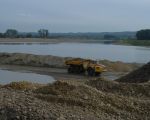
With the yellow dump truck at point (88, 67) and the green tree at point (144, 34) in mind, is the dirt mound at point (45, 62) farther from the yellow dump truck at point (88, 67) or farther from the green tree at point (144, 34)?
the green tree at point (144, 34)

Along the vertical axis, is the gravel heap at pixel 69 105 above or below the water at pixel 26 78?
above

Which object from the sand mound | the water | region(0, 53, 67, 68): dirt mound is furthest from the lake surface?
the sand mound

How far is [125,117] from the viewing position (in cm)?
1037

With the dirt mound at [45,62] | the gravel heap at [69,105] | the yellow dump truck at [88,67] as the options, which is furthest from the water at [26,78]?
the gravel heap at [69,105]

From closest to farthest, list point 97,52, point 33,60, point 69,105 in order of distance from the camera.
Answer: point 69,105 < point 33,60 < point 97,52

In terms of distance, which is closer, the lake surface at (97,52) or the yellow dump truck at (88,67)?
the yellow dump truck at (88,67)

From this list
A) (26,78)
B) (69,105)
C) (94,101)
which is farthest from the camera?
(26,78)

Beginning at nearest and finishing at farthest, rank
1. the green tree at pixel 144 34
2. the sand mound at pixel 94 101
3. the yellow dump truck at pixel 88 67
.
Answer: the sand mound at pixel 94 101 → the yellow dump truck at pixel 88 67 → the green tree at pixel 144 34

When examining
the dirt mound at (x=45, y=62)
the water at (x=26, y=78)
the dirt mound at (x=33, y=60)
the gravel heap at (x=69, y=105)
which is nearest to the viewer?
the gravel heap at (x=69, y=105)

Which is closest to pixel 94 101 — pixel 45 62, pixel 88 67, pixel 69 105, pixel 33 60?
pixel 69 105

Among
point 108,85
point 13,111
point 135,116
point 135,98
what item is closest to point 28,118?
point 13,111

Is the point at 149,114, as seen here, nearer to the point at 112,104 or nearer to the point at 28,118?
the point at 112,104

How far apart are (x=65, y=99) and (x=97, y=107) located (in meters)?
0.85

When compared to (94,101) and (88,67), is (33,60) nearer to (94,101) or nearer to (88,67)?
(88,67)
